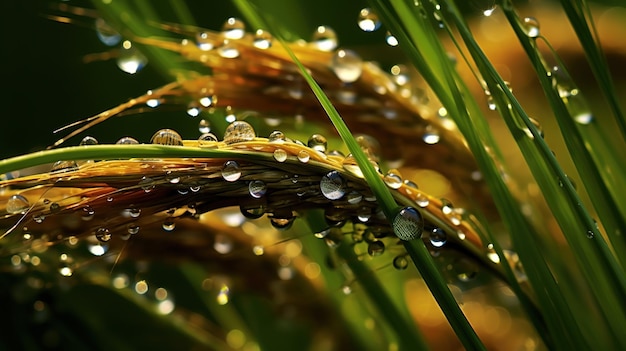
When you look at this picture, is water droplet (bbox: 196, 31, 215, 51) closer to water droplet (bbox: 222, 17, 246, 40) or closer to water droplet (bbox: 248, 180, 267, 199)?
water droplet (bbox: 222, 17, 246, 40)

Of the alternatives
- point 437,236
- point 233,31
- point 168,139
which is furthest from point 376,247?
point 233,31

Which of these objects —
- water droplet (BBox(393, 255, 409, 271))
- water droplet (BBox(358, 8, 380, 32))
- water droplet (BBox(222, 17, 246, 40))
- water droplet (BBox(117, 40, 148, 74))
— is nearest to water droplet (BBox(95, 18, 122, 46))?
water droplet (BBox(117, 40, 148, 74))

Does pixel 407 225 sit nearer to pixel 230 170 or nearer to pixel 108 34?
pixel 230 170

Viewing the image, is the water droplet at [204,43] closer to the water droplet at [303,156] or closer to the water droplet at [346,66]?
the water droplet at [346,66]

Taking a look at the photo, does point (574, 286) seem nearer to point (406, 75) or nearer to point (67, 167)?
point (406, 75)

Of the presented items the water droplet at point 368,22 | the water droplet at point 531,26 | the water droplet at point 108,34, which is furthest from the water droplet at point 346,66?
the water droplet at point 108,34
